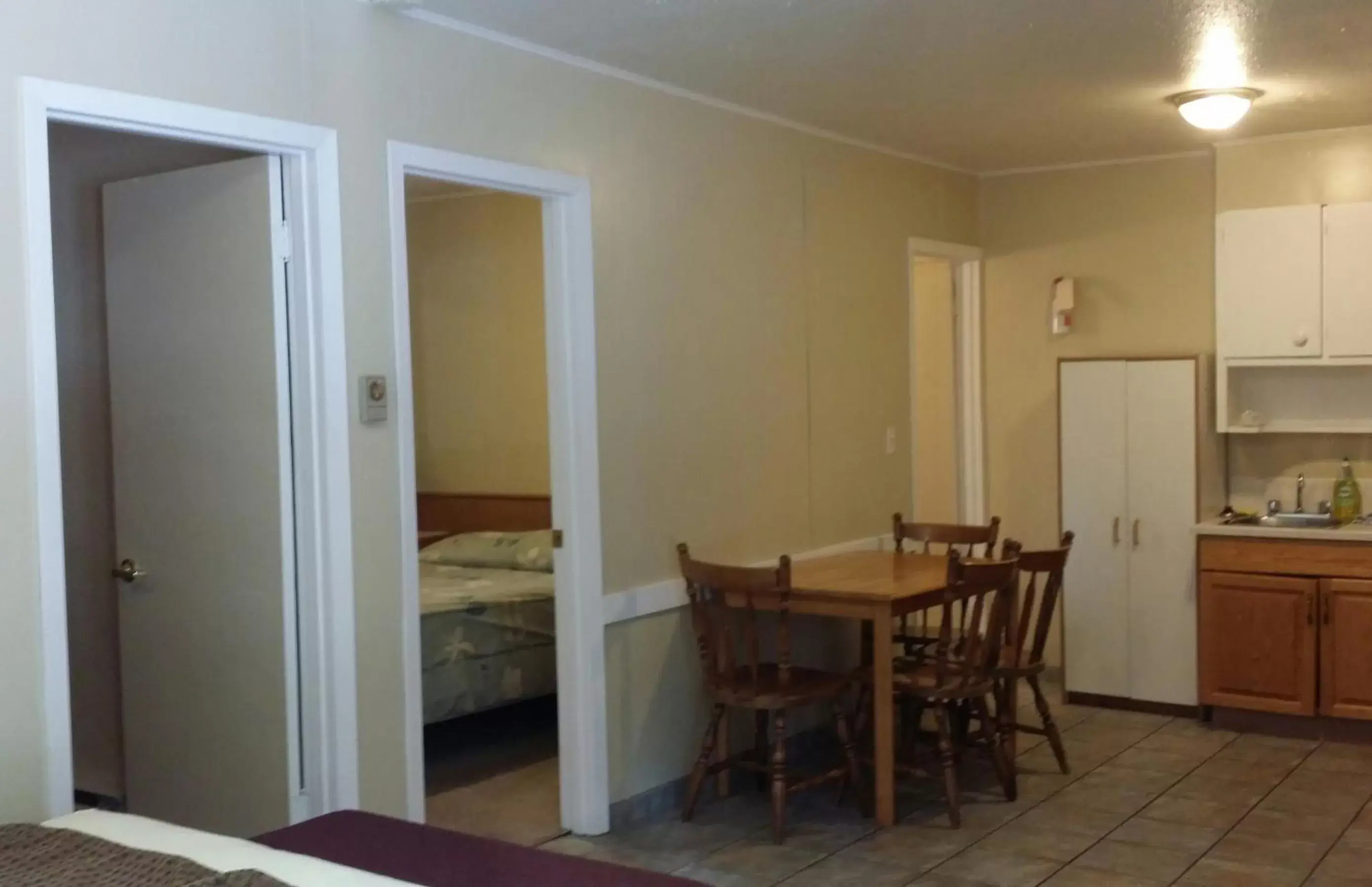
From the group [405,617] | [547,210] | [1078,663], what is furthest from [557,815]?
[1078,663]

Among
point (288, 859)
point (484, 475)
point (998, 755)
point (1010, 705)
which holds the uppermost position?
point (484, 475)

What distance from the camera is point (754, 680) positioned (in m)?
4.29

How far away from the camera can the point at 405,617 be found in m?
3.55

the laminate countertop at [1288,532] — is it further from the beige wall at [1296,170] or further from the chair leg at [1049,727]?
the beige wall at [1296,170]

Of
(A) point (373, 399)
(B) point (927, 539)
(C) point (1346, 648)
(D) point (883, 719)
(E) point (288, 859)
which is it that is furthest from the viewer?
(B) point (927, 539)

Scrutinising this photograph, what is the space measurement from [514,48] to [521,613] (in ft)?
7.26

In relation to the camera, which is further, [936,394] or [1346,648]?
[936,394]

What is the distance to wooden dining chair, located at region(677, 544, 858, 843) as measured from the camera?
13.6 ft

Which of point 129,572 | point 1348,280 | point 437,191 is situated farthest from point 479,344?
point 1348,280

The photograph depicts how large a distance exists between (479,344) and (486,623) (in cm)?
190

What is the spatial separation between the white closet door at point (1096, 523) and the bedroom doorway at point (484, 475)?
7.50 feet

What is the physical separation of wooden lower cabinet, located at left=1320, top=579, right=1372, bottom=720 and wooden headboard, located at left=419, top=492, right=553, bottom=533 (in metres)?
3.32

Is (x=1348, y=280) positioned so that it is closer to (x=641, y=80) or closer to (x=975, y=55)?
(x=975, y=55)

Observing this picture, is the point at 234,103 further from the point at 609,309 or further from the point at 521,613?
the point at 521,613
